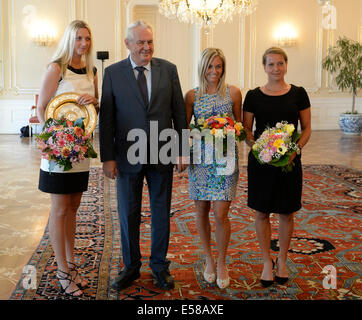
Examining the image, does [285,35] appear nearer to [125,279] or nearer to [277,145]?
[277,145]

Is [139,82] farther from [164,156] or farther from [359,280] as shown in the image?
[359,280]

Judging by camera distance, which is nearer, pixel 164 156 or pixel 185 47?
pixel 164 156

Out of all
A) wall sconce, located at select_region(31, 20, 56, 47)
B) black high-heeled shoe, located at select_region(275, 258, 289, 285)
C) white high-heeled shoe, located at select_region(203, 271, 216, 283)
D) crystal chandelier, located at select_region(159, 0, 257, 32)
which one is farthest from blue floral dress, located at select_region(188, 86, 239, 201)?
wall sconce, located at select_region(31, 20, 56, 47)

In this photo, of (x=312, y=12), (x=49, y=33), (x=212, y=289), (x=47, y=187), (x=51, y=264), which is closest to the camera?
(x=47, y=187)

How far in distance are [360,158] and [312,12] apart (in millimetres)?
5967

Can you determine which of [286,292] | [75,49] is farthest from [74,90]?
[286,292]

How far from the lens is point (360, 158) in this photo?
8.66 meters

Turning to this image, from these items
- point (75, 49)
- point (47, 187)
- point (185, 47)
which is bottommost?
point (47, 187)

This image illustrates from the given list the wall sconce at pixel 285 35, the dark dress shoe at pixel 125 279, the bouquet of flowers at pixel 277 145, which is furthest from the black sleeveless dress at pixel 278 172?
the wall sconce at pixel 285 35

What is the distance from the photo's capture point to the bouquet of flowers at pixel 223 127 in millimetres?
3064

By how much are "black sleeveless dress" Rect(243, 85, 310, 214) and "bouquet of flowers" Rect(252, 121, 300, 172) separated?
13 centimetres

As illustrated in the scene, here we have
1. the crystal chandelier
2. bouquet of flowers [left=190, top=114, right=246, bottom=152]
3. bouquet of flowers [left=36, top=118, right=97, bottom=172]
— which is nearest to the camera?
bouquet of flowers [left=36, top=118, right=97, bottom=172]

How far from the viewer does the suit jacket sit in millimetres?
3092

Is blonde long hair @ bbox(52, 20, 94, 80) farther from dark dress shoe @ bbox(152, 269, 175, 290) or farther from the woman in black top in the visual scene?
dark dress shoe @ bbox(152, 269, 175, 290)
